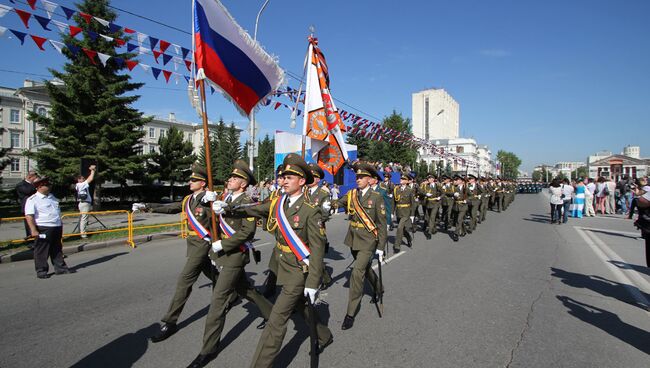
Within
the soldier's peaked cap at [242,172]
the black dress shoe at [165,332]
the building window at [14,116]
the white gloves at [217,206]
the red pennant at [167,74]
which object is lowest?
the black dress shoe at [165,332]

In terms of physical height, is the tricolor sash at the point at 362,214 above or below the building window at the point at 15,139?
below

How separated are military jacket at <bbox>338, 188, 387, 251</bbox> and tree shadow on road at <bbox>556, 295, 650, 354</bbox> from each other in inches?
110

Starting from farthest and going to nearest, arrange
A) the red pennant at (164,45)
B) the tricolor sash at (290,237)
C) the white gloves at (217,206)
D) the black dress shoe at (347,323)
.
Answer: the red pennant at (164,45) < the black dress shoe at (347,323) < the tricolor sash at (290,237) < the white gloves at (217,206)

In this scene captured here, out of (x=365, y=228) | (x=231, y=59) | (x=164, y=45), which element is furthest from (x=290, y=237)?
(x=164, y=45)

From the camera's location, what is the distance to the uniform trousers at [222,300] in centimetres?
350

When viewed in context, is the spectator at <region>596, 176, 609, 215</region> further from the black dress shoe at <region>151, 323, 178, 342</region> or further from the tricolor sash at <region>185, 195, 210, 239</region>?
the black dress shoe at <region>151, 323, 178, 342</region>

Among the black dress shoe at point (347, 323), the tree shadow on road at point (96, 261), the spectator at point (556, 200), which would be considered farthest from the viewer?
the spectator at point (556, 200)

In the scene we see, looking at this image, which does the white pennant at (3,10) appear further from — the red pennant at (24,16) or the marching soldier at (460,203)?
the marching soldier at (460,203)

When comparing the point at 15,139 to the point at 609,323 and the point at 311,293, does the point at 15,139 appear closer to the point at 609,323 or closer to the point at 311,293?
the point at 311,293

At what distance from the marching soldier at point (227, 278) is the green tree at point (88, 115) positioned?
18170 mm

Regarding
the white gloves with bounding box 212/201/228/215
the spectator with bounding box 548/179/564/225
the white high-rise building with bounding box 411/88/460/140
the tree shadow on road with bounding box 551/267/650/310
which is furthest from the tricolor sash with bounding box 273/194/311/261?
the white high-rise building with bounding box 411/88/460/140

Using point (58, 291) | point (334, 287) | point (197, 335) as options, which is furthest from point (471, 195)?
point (58, 291)

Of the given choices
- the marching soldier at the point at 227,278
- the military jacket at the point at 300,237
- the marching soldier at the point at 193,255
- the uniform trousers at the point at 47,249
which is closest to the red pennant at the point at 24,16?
the uniform trousers at the point at 47,249

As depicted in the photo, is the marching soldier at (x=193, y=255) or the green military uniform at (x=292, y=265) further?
the marching soldier at (x=193, y=255)
